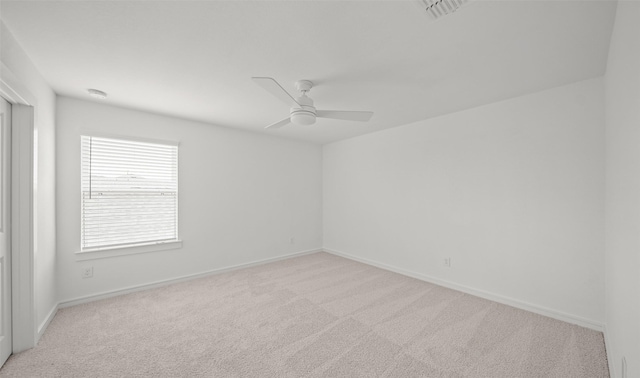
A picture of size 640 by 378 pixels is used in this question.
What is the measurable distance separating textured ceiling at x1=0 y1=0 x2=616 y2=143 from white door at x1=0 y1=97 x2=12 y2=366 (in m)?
0.60

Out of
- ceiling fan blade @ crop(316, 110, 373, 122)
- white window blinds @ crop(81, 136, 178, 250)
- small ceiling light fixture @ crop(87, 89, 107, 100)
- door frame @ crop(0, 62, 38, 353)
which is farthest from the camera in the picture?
white window blinds @ crop(81, 136, 178, 250)

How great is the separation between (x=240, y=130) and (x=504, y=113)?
3755mm

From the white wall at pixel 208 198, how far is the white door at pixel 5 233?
0.96 metres

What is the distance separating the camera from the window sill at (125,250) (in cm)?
292

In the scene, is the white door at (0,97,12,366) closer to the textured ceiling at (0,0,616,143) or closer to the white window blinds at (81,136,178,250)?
the textured ceiling at (0,0,616,143)

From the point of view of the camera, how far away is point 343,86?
8.19 feet

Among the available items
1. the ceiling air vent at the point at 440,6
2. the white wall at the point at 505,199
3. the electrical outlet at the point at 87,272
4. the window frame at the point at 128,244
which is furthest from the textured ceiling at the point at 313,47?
the electrical outlet at the point at 87,272

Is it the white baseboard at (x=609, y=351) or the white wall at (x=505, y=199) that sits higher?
the white wall at (x=505, y=199)

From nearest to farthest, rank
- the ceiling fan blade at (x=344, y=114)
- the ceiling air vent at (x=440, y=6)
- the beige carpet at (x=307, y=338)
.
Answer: the ceiling air vent at (x=440, y=6)
the beige carpet at (x=307, y=338)
the ceiling fan blade at (x=344, y=114)

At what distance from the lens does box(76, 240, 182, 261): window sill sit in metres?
2.92

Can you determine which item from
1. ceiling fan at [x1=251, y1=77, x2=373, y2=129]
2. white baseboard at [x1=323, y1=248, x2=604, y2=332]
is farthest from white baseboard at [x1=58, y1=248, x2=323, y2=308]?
ceiling fan at [x1=251, y1=77, x2=373, y2=129]

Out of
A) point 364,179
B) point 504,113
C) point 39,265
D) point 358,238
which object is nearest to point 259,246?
point 358,238

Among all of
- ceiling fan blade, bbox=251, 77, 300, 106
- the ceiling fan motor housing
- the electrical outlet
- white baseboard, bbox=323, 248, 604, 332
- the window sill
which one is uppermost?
ceiling fan blade, bbox=251, 77, 300, 106

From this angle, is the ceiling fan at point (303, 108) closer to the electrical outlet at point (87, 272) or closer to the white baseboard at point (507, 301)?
the white baseboard at point (507, 301)
